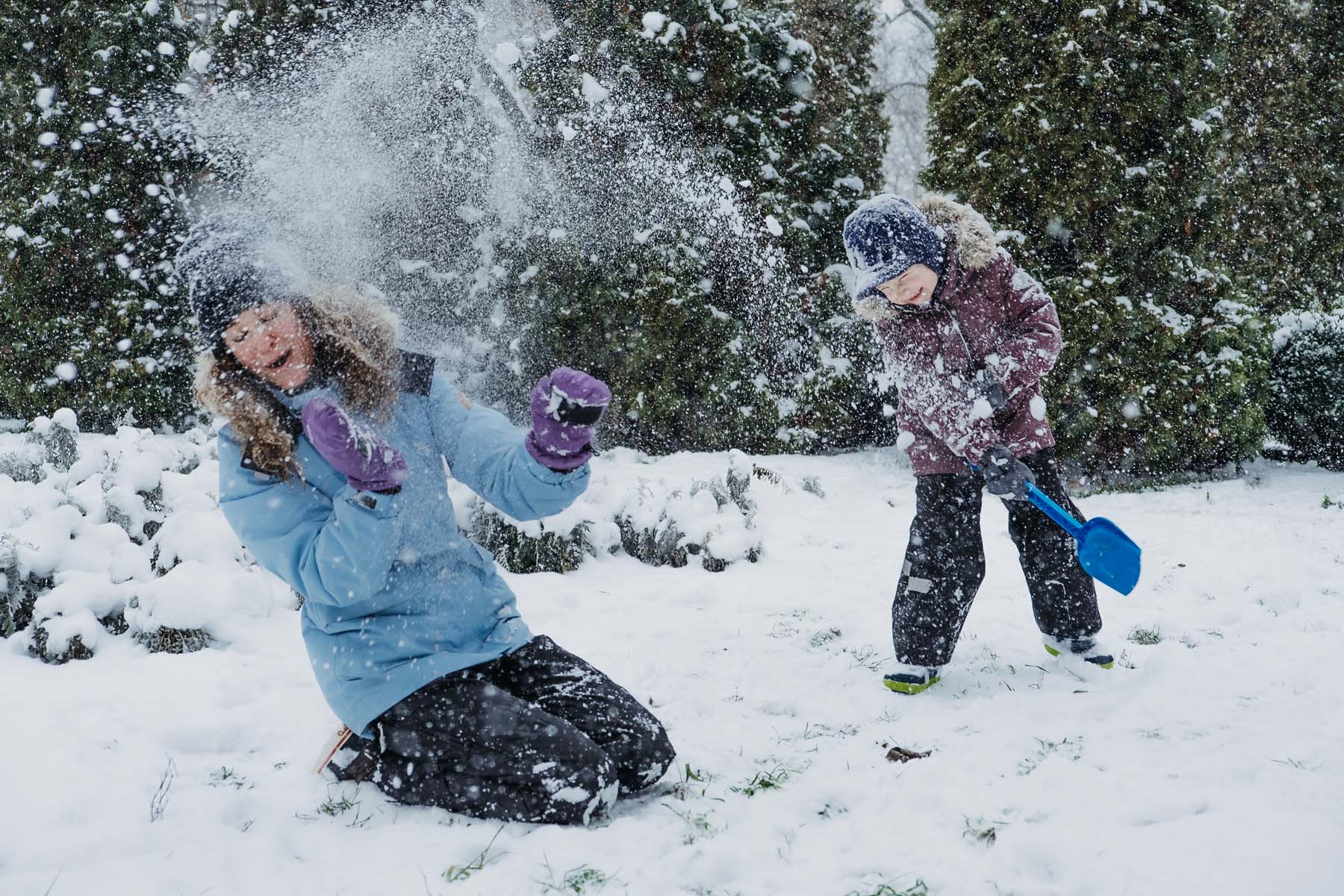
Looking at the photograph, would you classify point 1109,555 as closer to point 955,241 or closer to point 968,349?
point 968,349

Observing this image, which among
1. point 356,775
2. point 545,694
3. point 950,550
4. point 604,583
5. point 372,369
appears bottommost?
point 604,583

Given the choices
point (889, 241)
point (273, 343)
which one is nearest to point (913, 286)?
point (889, 241)

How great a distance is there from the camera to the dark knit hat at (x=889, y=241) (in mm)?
2492

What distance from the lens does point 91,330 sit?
251 inches

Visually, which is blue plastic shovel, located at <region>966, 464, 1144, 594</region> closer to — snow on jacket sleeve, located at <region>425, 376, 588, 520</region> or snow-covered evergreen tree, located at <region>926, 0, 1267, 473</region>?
snow on jacket sleeve, located at <region>425, 376, 588, 520</region>

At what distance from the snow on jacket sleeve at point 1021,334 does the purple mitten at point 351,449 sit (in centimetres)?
172

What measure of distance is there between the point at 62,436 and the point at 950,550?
454 cm

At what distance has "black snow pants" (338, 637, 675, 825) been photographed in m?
1.89

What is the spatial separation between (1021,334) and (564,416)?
152cm

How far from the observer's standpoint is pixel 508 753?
1.92m

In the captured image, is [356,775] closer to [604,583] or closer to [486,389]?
[604,583]

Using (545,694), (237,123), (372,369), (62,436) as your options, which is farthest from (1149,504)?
(237,123)

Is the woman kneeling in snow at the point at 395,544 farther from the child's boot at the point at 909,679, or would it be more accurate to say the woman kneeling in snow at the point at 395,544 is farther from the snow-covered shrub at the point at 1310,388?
the snow-covered shrub at the point at 1310,388

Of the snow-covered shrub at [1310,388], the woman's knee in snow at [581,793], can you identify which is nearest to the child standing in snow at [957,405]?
the woman's knee in snow at [581,793]
